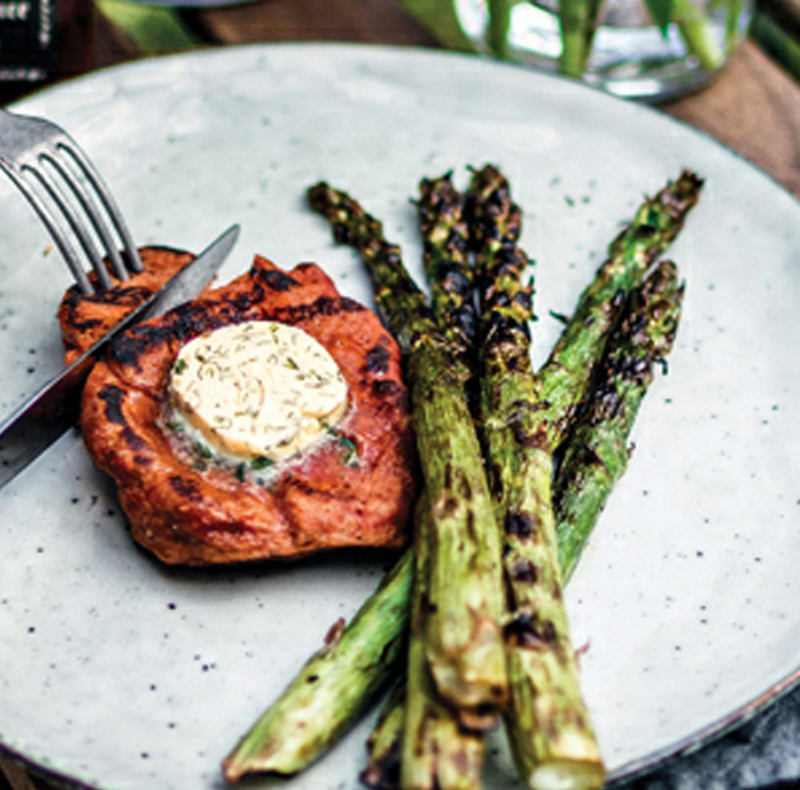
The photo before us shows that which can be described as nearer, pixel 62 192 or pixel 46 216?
pixel 46 216

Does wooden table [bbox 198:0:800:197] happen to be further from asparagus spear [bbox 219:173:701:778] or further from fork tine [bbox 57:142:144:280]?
asparagus spear [bbox 219:173:701:778]

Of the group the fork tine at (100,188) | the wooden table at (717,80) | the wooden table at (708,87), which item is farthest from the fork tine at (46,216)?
the wooden table at (717,80)

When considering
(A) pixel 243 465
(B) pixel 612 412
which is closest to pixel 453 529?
(A) pixel 243 465

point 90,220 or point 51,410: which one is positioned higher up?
point 90,220

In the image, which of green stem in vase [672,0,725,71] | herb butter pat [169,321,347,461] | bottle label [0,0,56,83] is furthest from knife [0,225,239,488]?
green stem in vase [672,0,725,71]

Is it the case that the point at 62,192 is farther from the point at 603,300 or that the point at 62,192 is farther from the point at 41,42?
the point at 603,300

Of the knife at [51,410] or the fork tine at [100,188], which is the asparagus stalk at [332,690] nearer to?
the knife at [51,410]
